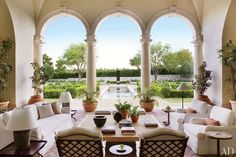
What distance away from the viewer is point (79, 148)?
3092 millimetres

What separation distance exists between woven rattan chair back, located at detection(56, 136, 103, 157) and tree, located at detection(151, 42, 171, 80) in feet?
62.1

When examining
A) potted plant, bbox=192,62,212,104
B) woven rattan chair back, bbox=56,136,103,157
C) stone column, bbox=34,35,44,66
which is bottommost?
woven rattan chair back, bbox=56,136,103,157

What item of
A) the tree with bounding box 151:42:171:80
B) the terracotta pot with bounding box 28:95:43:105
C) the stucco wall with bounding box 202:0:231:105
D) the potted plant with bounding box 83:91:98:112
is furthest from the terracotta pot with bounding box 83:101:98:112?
the tree with bounding box 151:42:171:80

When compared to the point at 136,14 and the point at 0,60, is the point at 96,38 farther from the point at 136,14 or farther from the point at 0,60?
the point at 0,60

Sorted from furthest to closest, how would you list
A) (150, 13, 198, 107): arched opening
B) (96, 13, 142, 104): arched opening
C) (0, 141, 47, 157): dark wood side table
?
(150, 13, 198, 107): arched opening < (96, 13, 142, 104): arched opening < (0, 141, 47, 157): dark wood side table

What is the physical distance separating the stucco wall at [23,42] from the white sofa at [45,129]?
111 inches

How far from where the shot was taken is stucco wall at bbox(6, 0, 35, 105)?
27.1 ft

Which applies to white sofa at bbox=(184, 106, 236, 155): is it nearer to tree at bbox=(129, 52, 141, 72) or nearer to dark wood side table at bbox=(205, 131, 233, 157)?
dark wood side table at bbox=(205, 131, 233, 157)

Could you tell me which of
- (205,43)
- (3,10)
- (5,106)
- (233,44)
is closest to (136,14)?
(205,43)

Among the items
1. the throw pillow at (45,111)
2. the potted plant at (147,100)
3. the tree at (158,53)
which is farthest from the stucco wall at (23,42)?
the tree at (158,53)

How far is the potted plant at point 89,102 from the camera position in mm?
9336

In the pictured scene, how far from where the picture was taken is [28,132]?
11.6ft

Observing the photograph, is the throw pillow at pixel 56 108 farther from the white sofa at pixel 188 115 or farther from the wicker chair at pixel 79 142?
the wicker chair at pixel 79 142

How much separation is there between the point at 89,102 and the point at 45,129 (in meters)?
4.21
